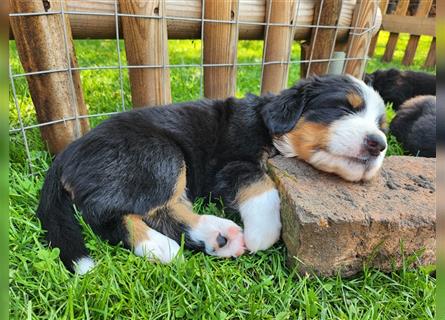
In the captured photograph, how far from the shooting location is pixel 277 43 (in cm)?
381

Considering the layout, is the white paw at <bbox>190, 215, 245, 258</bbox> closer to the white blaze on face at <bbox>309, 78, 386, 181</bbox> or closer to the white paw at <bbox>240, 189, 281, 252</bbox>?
the white paw at <bbox>240, 189, 281, 252</bbox>

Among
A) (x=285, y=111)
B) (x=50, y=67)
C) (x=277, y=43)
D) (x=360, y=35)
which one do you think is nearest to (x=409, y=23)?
(x=360, y=35)

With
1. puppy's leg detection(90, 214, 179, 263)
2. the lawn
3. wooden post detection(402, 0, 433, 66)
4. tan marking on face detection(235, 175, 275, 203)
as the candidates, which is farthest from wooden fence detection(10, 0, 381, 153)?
wooden post detection(402, 0, 433, 66)

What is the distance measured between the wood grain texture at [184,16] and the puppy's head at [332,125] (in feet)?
3.74

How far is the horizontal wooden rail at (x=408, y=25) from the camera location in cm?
830

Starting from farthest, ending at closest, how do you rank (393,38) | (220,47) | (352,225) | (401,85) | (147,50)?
1. (393,38)
2. (401,85)
3. (220,47)
4. (147,50)
5. (352,225)

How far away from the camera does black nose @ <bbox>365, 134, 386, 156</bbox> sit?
7.46 ft

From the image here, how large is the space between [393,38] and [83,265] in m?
9.12

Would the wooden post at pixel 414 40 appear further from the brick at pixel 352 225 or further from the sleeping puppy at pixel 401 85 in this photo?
the brick at pixel 352 225

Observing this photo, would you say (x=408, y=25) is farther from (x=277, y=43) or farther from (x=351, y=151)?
(x=351, y=151)

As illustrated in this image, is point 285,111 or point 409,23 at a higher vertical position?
point 285,111

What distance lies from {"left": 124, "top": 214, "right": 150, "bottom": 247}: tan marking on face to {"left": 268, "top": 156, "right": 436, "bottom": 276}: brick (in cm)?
82

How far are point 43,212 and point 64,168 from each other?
0.28 m

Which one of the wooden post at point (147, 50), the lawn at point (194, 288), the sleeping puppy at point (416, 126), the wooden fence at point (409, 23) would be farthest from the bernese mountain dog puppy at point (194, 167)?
the wooden fence at point (409, 23)
